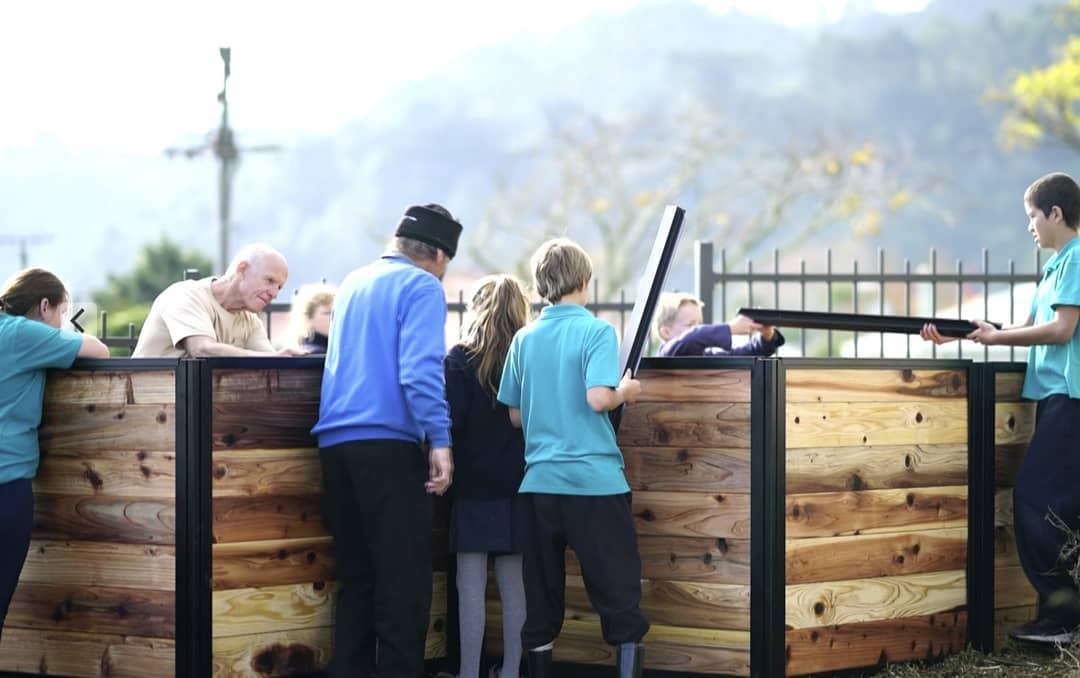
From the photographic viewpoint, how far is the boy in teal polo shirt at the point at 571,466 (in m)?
4.80

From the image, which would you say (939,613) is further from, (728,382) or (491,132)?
(491,132)

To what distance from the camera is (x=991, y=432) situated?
5809 mm

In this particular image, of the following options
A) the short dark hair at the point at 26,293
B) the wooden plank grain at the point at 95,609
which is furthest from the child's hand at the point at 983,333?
the short dark hair at the point at 26,293

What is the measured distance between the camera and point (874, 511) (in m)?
5.45

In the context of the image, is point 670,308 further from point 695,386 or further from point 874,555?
point 874,555

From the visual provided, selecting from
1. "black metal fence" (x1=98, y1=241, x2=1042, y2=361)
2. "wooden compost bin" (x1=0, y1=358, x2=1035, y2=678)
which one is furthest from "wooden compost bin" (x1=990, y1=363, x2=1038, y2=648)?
"black metal fence" (x1=98, y1=241, x2=1042, y2=361)

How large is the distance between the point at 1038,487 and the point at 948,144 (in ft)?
259

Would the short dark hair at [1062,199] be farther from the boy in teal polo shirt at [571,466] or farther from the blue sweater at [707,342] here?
the boy in teal polo shirt at [571,466]

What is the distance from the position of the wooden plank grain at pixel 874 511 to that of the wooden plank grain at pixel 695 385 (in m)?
0.45

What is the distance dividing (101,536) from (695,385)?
88.1 inches

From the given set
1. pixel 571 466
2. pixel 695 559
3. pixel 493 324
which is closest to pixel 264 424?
pixel 493 324

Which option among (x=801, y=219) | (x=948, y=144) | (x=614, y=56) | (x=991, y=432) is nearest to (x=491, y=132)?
(x=614, y=56)

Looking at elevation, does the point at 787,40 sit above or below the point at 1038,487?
above

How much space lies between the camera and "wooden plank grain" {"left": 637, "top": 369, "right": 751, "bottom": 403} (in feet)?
16.9
